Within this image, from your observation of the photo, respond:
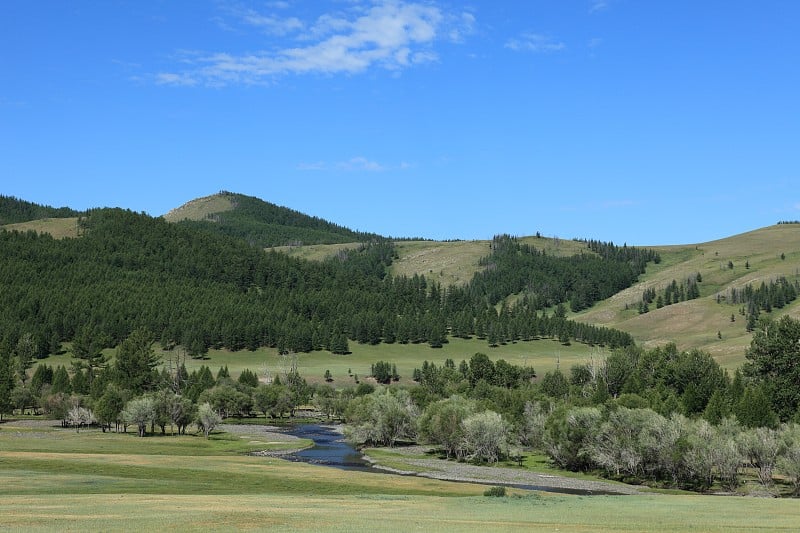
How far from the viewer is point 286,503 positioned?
6097 cm

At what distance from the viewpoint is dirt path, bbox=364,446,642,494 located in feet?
317

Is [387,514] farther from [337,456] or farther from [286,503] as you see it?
[337,456]

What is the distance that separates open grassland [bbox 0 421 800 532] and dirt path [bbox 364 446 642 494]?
984 centimetres

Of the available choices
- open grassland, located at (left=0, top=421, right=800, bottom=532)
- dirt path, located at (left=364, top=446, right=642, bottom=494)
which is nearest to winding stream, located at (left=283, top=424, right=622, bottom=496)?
dirt path, located at (left=364, top=446, right=642, bottom=494)

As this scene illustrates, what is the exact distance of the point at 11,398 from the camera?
614 feet

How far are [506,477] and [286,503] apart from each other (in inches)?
2059

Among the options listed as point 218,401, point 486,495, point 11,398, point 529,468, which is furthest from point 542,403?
point 11,398

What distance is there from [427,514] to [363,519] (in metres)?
6.90

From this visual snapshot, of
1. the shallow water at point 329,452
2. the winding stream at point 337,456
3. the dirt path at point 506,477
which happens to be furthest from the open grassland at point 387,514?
the shallow water at point 329,452

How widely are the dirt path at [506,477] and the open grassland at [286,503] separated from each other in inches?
388

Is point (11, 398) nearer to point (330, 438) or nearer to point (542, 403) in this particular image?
point (330, 438)

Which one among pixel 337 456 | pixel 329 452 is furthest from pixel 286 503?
pixel 329 452

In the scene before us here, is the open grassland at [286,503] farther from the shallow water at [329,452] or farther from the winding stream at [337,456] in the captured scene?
the shallow water at [329,452]

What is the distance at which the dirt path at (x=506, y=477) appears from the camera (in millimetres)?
96688
